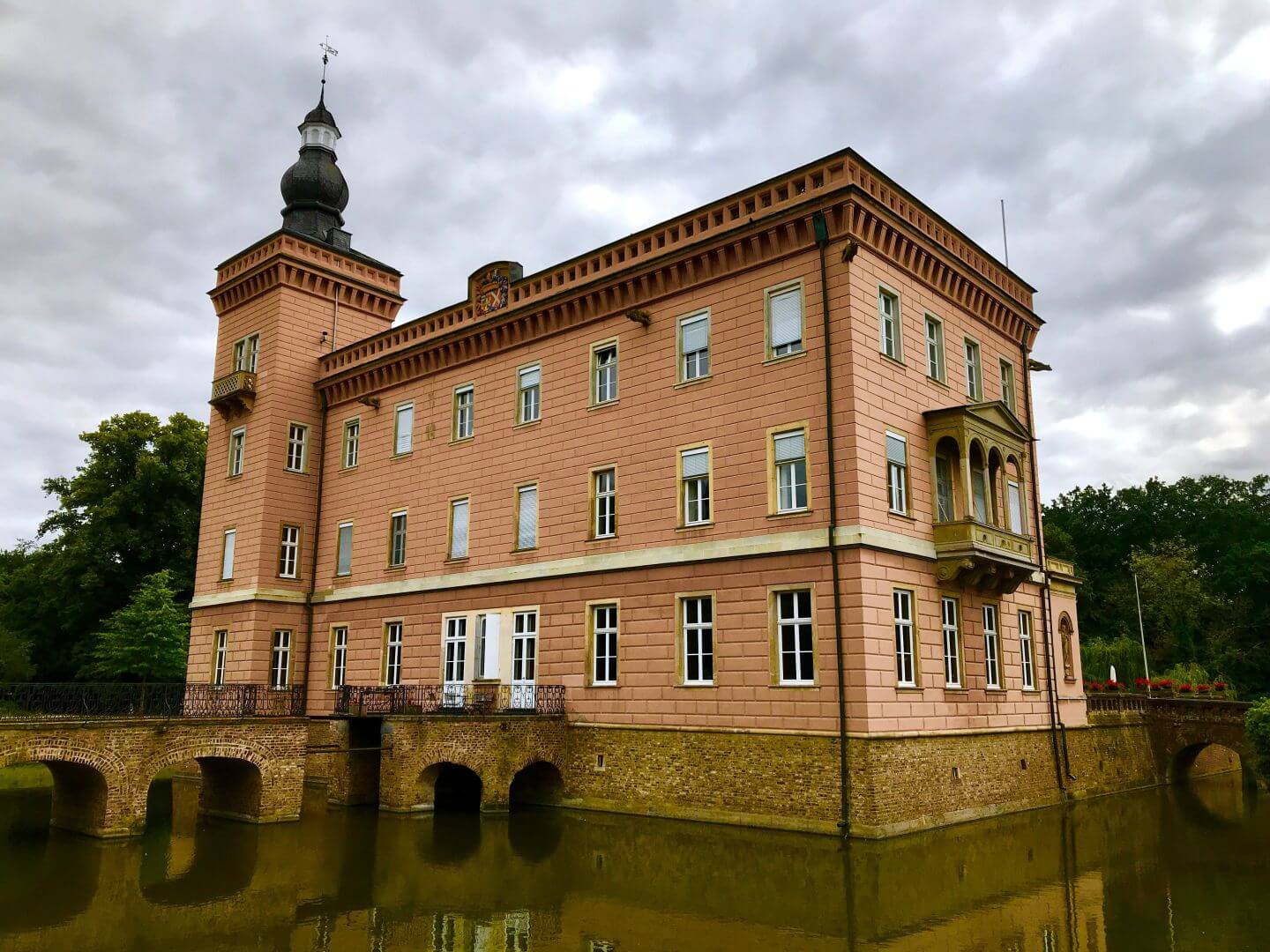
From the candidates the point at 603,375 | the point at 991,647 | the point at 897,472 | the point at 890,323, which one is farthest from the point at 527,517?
the point at 991,647

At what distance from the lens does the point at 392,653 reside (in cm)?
2816

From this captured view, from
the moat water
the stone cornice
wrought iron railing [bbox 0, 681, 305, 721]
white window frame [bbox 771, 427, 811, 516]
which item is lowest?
the moat water

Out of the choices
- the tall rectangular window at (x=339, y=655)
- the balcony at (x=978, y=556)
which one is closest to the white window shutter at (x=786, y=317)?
the balcony at (x=978, y=556)

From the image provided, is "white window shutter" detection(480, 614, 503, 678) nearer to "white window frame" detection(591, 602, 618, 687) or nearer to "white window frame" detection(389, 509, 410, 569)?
"white window frame" detection(591, 602, 618, 687)

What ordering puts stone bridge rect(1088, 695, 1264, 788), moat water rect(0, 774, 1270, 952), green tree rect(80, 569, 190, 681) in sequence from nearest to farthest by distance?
moat water rect(0, 774, 1270, 952)
stone bridge rect(1088, 695, 1264, 788)
green tree rect(80, 569, 190, 681)

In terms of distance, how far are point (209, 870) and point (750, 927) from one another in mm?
8743

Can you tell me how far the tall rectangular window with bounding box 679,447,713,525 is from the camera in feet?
71.5

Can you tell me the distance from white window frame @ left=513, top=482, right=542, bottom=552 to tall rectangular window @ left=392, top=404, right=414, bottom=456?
5.03m

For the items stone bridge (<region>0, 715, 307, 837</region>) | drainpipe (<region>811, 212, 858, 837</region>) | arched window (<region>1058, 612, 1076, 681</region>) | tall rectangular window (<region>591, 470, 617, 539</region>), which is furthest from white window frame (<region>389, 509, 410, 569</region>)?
arched window (<region>1058, 612, 1076, 681</region>)

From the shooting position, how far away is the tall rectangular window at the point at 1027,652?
23750mm

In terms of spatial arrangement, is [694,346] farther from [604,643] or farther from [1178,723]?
[1178,723]

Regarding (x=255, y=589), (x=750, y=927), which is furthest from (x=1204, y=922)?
(x=255, y=589)

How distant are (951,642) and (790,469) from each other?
4996 mm

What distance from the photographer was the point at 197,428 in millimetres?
46000
